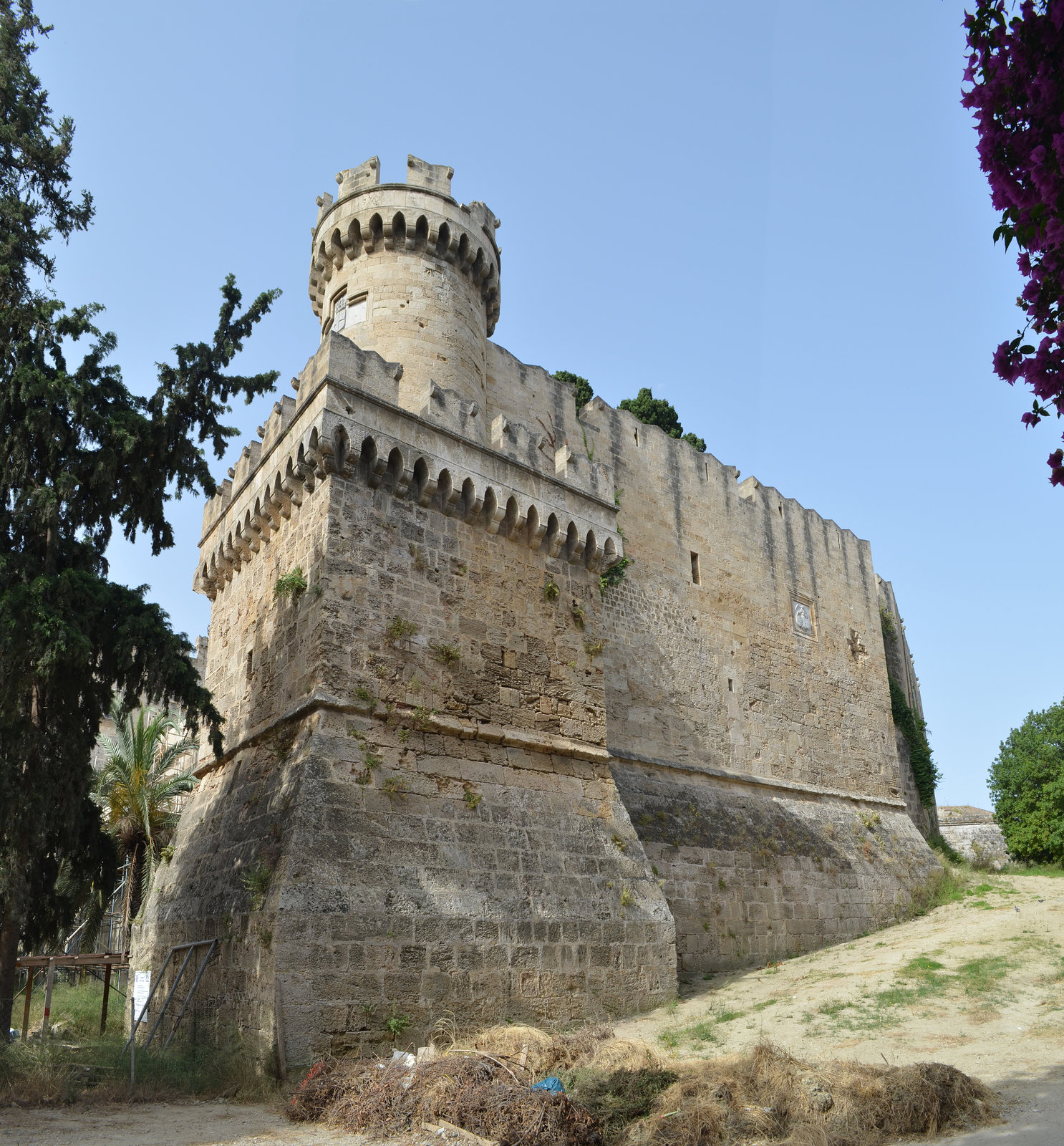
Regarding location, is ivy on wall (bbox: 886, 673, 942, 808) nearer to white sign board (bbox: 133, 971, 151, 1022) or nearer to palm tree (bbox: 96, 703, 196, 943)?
palm tree (bbox: 96, 703, 196, 943)

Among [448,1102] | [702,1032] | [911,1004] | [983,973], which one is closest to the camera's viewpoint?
[448,1102]

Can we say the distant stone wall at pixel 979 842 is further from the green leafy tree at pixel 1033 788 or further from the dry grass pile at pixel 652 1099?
the dry grass pile at pixel 652 1099

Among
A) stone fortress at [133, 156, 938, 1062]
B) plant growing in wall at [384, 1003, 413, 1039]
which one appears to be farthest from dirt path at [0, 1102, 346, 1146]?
plant growing in wall at [384, 1003, 413, 1039]

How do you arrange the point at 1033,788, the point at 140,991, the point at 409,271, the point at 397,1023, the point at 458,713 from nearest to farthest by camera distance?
1. the point at 140,991
2. the point at 397,1023
3. the point at 458,713
4. the point at 409,271
5. the point at 1033,788

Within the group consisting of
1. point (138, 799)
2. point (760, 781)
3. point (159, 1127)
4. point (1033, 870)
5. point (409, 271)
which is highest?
point (409, 271)

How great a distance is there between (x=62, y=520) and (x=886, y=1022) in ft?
34.4

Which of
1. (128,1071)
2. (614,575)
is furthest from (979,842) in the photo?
(128,1071)

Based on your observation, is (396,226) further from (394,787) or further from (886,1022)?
(886,1022)

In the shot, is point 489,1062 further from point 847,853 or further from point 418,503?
point 847,853

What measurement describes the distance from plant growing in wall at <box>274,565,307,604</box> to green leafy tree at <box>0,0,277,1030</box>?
3.86 ft

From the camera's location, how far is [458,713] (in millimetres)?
10133

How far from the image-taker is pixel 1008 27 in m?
3.96

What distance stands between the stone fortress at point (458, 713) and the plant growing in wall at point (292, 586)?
0.17 feet

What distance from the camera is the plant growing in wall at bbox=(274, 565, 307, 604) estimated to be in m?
9.99
